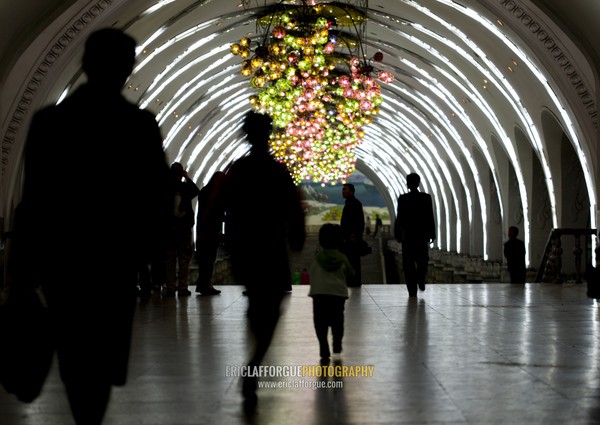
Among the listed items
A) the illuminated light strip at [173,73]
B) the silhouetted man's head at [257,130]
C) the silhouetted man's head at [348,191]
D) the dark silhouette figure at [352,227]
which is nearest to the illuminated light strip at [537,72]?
the illuminated light strip at [173,73]

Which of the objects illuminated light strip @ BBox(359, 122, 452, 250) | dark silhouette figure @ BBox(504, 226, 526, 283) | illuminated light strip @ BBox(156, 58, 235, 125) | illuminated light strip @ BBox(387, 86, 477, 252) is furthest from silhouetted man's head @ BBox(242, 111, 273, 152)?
illuminated light strip @ BBox(359, 122, 452, 250)

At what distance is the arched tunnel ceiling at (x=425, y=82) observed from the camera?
21578 millimetres

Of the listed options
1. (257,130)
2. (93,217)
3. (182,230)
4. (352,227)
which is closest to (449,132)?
(352,227)

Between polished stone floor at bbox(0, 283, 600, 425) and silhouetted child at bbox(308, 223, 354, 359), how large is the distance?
0.21m

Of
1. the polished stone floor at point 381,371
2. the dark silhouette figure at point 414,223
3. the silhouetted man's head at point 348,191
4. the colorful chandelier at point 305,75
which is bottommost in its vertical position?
the polished stone floor at point 381,371

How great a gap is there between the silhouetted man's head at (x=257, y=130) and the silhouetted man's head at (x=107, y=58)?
185cm

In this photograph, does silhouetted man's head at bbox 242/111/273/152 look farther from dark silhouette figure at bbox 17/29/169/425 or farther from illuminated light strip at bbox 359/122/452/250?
illuminated light strip at bbox 359/122/452/250

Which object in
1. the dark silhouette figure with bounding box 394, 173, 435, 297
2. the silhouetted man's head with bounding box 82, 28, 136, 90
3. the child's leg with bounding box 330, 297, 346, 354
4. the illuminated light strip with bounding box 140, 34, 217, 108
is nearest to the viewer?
the silhouetted man's head with bounding box 82, 28, 136, 90

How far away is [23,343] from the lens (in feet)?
12.4

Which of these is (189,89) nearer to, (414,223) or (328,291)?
(414,223)

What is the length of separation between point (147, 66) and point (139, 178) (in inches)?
882

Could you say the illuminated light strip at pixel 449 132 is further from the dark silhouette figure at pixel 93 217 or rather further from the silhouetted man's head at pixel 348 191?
the dark silhouette figure at pixel 93 217

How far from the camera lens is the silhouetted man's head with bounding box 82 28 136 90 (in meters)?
4.12

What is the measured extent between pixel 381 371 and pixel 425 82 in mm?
26658
